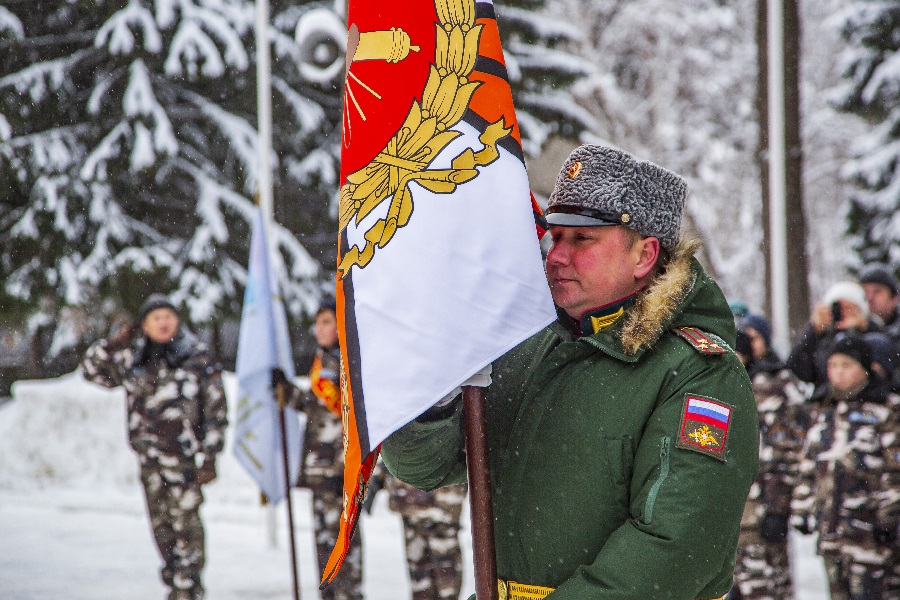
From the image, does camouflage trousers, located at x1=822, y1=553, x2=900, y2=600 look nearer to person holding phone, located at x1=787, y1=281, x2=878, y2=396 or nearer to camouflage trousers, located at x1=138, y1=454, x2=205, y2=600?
person holding phone, located at x1=787, y1=281, x2=878, y2=396

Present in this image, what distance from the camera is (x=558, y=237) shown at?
90.9 inches

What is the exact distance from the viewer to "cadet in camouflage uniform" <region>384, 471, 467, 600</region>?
20.4 ft

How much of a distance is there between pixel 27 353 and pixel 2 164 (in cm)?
690

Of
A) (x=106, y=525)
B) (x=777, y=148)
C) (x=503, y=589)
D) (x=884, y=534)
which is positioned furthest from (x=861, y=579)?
(x=106, y=525)

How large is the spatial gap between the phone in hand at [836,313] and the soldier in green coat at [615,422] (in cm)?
459

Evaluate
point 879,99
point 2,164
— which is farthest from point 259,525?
point 879,99

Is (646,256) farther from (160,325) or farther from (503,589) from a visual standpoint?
(160,325)

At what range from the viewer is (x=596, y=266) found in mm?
2232

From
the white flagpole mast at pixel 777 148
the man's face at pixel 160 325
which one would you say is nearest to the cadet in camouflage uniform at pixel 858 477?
the white flagpole mast at pixel 777 148

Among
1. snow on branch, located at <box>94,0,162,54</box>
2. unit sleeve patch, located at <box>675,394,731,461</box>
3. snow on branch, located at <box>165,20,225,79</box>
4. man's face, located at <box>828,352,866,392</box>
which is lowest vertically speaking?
man's face, located at <box>828,352,866,392</box>

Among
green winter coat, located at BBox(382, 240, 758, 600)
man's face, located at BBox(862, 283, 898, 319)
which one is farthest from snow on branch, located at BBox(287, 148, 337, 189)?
green winter coat, located at BBox(382, 240, 758, 600)

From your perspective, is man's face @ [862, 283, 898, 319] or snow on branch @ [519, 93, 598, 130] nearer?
man's face @ [862, 283, 898, 319]

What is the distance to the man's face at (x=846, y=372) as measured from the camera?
550 centimetres

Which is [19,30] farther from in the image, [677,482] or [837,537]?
[677,482]
